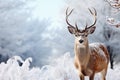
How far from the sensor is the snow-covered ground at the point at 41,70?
11.9 ft

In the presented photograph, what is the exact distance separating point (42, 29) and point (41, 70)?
0.35m

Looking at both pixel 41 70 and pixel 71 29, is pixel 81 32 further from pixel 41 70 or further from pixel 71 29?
pixel 41 70

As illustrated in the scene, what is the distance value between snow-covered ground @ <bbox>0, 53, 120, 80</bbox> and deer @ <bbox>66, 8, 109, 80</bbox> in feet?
0.51

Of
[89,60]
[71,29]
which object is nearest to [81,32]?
[71,29]

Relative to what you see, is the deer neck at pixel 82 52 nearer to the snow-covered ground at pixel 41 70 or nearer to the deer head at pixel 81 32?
the deer head at pixel 81 32

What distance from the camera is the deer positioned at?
3367mm

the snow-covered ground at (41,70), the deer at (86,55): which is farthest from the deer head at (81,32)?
the snow-covered ground at (41,70)

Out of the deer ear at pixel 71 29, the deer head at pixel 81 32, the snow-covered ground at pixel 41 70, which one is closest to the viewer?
the deer head at pixel 81 32

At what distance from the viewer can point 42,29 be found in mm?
3750

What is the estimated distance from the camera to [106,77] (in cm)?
368

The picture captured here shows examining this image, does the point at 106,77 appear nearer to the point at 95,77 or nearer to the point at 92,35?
the point at 95,77

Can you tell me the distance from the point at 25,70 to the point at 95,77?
0.59m

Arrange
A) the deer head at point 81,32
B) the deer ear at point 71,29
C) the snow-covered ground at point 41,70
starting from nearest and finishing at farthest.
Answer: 1. the deer head at point 81,32
2. the deer ear at point 71,29
3. the snow-covered ground at point 41,70

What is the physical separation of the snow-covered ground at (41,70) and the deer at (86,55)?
0.16 m
